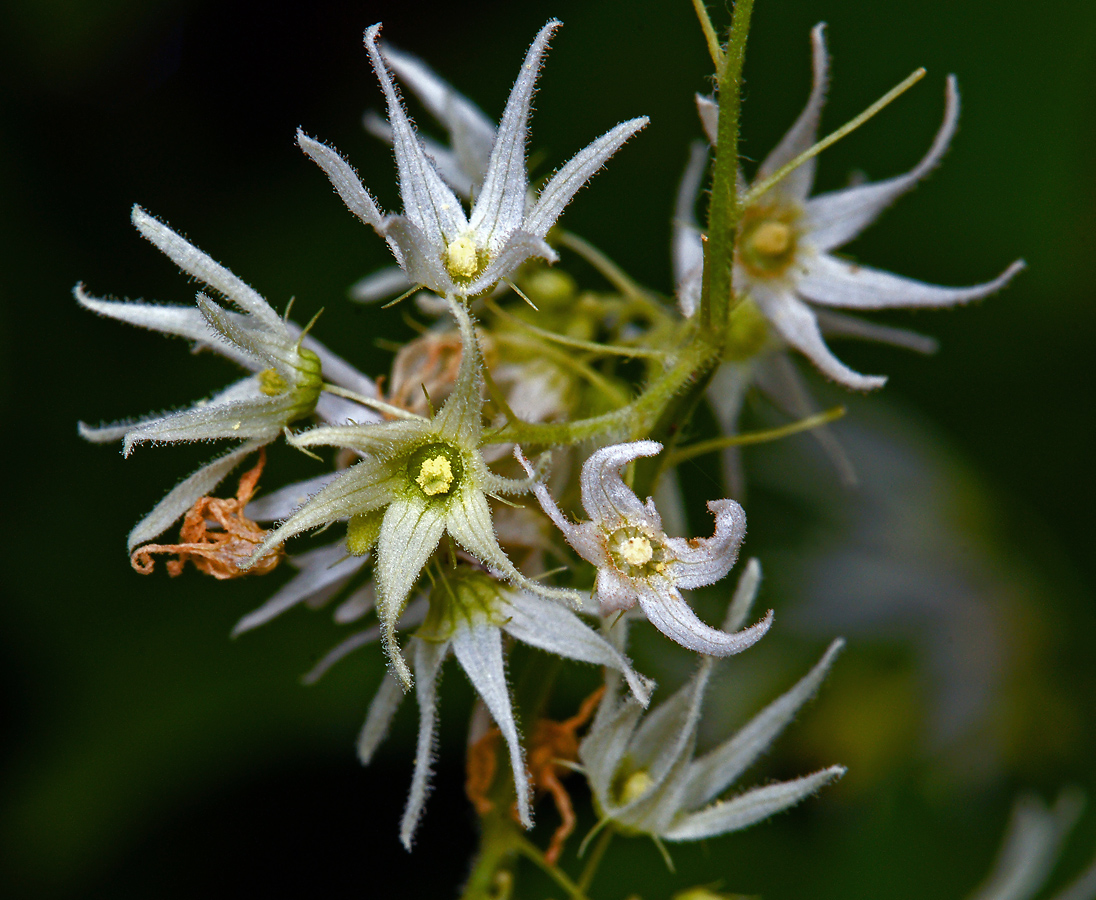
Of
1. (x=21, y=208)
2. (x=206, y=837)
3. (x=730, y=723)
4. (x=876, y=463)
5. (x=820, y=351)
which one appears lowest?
(x=730, y=723)

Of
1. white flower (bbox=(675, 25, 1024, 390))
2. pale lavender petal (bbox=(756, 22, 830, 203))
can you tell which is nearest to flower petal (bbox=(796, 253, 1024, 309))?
white flower (bbox=(675, 25, 1024, 390))

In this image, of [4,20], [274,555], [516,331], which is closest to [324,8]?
[4,20]

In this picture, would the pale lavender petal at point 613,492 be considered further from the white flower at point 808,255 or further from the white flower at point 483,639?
the white flower at point 808,255

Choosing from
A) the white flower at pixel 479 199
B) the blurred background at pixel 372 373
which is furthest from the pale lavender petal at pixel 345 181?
the blurred background at pixel 372 373

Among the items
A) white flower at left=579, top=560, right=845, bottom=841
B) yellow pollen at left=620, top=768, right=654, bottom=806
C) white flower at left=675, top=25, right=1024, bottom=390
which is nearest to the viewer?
white flower at left=579, top=560, right=845, bottom=841

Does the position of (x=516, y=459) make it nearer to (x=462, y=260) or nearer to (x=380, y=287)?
(x=462, y=260)

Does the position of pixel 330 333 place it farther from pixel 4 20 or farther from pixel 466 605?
pixel 466 605

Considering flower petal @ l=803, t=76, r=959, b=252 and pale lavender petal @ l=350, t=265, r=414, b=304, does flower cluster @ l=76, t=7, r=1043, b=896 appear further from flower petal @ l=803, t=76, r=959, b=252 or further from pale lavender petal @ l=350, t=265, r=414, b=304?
pale lavender petal @ l=350, t=265, r=414, b=304
